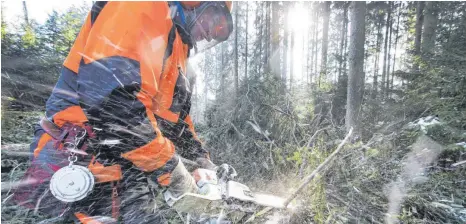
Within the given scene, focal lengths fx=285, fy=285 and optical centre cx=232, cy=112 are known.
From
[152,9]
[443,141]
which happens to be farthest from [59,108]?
[443,141]

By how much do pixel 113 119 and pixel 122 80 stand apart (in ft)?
0.61

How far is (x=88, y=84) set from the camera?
4.24 feet

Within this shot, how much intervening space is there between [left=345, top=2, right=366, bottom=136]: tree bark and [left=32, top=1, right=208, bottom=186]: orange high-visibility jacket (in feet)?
17.4

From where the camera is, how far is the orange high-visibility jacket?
4.20 feet

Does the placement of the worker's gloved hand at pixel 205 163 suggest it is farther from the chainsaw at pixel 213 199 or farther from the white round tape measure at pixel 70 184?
the white round tape measure at pixel 70 184

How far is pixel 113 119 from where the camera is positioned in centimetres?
132

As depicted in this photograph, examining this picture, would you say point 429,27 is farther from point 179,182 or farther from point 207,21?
point 179,182

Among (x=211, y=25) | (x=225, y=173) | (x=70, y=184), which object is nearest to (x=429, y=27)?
(x=211, y=25)

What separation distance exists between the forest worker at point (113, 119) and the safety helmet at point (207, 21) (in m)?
0.01

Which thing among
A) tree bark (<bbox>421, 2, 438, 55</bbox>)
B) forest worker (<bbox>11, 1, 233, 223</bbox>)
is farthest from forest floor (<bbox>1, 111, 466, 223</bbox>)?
tree bark (<bbox>421, 2, 438, 55</bbox>)

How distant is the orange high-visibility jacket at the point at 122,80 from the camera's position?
1.28 meters

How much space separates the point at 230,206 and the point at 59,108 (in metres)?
1.03

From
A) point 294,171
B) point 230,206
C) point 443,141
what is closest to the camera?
point 230,206

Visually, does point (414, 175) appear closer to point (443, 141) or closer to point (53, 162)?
point (443, 141)
